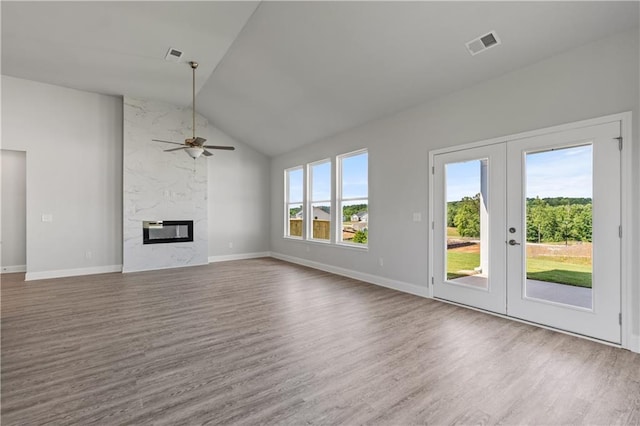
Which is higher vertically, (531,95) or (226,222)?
(531,95)

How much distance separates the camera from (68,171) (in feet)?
20.3

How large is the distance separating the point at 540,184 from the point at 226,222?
6.97 m

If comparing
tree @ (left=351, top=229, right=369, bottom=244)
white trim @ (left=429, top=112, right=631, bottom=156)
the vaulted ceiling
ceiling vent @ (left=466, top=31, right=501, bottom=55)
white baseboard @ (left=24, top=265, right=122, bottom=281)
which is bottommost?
white baseboard @ (left=24, top=265, right=122, bottom=281)

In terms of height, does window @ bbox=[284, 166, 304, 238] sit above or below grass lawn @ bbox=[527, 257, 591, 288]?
above

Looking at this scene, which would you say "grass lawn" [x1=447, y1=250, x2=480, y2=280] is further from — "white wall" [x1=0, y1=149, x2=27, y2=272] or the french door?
"white wall" [x1=0, y1=149, x2=27, y2=272]

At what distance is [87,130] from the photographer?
6.39 m

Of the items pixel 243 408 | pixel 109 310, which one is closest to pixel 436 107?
pixel 243 408

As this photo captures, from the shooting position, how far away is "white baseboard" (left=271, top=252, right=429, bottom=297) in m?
4.68

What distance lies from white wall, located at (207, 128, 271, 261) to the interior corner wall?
2118mm

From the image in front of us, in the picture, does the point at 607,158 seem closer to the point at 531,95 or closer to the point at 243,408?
the point at 531,95

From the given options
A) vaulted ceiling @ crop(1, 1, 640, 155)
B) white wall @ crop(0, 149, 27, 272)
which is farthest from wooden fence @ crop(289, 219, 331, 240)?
white wall @ crop(0, 149, 27, 272)

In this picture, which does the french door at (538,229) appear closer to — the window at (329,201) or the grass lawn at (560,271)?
the grass lawn at (560,271)

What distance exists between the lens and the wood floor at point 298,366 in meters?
1.93

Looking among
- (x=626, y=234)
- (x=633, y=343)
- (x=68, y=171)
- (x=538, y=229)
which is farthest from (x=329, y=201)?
(x=68, y=171)
